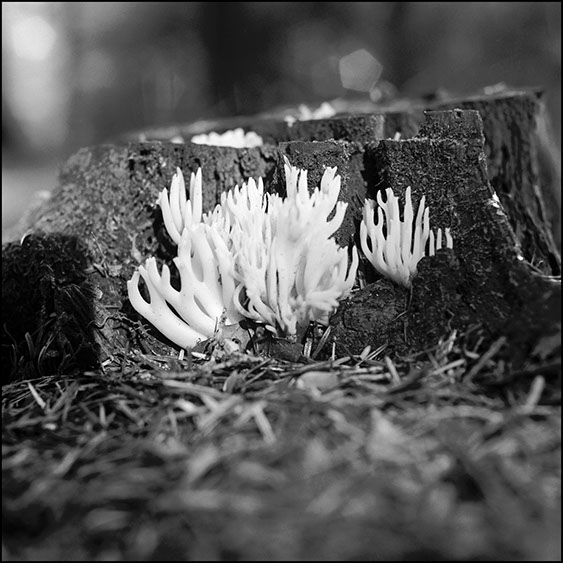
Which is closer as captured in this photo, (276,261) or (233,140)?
(276,261)

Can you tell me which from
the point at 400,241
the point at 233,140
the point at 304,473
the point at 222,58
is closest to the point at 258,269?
the point at 400,241

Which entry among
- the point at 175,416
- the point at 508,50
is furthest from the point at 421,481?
the point at 508,50

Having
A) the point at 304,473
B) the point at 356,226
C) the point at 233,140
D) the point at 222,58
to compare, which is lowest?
the point at 304,473

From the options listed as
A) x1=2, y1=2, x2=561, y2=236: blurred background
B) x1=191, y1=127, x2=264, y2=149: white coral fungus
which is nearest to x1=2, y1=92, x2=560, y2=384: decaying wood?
x1=191, y1=127, x2=264, y2=149: white coral fungus

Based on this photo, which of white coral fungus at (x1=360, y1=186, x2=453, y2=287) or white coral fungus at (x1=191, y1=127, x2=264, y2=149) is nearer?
white coral fungus at (x1=360, y1=186, x2=453, y2=287)

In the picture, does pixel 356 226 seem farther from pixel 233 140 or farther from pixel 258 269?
pixel 233 140

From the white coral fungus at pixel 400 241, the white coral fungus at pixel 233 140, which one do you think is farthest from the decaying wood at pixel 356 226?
the white coral fungus at pixel 233 140

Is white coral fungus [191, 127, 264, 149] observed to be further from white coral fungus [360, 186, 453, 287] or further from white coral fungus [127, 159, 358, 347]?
white coral fungus [360, 186, 453, 287]
